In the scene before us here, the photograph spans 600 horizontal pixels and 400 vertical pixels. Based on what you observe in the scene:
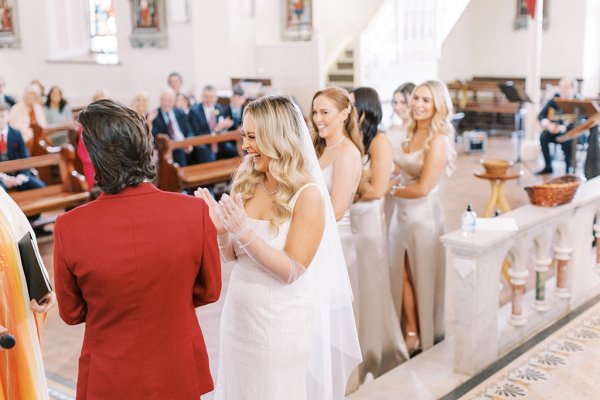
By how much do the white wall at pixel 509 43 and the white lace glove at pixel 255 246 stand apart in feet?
46.7

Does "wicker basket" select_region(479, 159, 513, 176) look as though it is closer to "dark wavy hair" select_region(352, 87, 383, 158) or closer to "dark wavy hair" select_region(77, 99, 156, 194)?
"dark wavy hair" select_region(352, 87, 383, 158)

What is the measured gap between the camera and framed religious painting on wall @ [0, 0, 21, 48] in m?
16.4

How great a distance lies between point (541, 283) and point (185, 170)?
473 centimetres

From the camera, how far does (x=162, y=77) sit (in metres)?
14.6

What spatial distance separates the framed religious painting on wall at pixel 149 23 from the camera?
1434 centimetres

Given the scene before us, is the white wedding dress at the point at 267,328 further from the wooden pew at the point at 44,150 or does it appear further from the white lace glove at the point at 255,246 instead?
the wooden pew at the point at 44,150

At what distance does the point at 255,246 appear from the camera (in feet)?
8.45

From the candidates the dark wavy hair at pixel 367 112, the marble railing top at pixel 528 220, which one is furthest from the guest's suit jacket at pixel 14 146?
the marble railing top at pixel 528 220

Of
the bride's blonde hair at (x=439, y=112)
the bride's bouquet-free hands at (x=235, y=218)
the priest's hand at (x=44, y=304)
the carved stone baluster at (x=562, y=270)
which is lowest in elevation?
the carved stone baluster at (x=562, y=270)

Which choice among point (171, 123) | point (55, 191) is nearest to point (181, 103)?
point (171, 123)

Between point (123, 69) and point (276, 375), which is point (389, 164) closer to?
point (276, 375)

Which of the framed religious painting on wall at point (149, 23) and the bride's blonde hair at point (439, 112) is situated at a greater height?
the framed religious painting on wall at point (149, 23)

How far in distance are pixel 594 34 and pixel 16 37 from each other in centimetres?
1191

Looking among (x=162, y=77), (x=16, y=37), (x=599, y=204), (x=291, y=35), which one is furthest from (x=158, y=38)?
(x=599, y=204)
